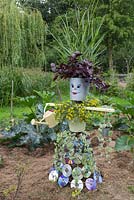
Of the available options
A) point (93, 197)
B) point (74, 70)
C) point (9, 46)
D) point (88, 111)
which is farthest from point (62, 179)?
point (9, 46)

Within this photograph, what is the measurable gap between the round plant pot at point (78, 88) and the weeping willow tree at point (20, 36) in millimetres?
8763

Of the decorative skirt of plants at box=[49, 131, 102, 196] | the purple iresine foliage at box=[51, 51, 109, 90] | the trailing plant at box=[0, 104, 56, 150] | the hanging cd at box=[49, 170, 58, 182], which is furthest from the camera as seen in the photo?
the trailing plant at box=[0, 104, 56, 150]

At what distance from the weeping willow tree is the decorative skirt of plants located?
8.76m

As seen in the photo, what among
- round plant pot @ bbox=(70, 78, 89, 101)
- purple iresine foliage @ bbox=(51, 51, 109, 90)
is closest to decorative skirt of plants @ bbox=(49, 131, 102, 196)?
round plant pot @ bbox=(70, 78, 89, 101)

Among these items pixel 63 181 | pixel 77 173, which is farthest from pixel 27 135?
pixel 77 173

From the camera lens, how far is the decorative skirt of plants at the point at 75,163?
3.53 meters

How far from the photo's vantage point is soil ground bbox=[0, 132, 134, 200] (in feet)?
11.6

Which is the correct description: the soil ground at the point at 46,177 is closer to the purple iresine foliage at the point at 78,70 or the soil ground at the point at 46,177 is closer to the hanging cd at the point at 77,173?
the hanging cd at the point at 77,173

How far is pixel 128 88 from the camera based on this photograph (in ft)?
42.3

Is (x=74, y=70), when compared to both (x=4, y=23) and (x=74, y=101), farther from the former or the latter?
(x=4, y=23)

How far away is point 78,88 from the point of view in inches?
138

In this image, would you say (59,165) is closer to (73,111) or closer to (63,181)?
(63,181)

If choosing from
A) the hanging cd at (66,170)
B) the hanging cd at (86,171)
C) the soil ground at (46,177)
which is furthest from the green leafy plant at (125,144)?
the hanging cd at (66,170)

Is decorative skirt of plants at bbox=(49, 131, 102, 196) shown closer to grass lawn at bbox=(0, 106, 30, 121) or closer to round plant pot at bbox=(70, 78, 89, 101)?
round plant pot at bbox=(70, 78, 89, 101)
